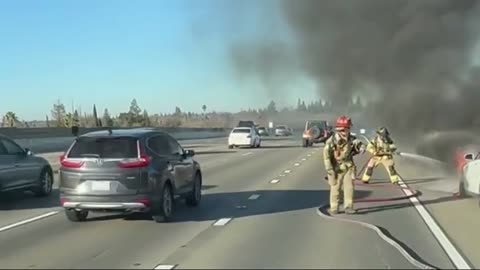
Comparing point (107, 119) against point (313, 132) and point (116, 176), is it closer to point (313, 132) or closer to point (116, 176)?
point (313, 132)

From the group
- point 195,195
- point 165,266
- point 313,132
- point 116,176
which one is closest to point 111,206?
point 116,176

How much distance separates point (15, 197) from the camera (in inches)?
A: 599

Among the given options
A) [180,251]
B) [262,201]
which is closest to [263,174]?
[262,201]

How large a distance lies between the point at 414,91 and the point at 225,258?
19.7m

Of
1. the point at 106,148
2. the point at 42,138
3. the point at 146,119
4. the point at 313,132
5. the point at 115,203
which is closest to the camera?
the point at 115,203

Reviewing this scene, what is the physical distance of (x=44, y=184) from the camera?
1516cm

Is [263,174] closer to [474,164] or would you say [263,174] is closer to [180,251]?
[474,164]

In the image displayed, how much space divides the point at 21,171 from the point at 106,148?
171 inches

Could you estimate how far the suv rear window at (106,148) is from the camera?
1048 cm

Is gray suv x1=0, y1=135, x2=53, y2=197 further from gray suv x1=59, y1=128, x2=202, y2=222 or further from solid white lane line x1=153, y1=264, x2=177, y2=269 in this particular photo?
solid white lane line x1=153, y1=264, x2=177, y2=269

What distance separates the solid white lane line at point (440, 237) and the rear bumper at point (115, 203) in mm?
4115

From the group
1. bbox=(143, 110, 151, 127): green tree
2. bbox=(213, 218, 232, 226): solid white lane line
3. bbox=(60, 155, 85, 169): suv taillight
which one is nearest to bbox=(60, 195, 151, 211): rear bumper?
bbox=(60, 155, 85, 169): suv taillight

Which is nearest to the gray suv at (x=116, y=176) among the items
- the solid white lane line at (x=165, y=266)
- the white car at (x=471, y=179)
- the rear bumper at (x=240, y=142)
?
the solid white lane line at (x=165, y=266)

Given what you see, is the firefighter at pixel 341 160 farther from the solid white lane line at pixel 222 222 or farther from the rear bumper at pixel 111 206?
the rear bumper at pixel 111 206
